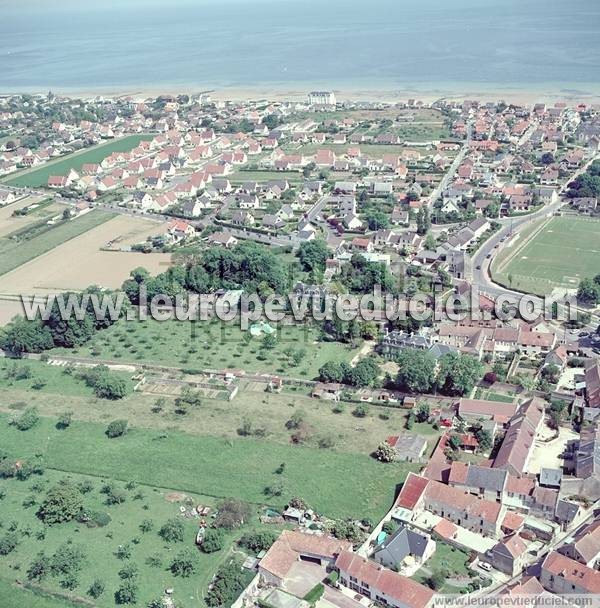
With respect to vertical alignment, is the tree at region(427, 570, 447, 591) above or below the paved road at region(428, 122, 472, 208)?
below

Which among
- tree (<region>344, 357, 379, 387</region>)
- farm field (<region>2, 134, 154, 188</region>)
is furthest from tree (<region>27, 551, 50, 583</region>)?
farm field (<region>2, 134, 154, 188</region>)

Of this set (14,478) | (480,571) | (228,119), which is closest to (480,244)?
(480,571)

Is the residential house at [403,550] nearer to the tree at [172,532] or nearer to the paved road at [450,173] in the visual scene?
the tree at [172,532]

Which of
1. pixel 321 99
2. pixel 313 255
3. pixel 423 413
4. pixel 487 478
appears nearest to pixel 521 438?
pixel 487 478

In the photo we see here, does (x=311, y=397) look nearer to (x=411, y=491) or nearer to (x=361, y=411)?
(x=361, y=411)

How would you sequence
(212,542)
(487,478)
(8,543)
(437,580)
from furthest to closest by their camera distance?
(487,478) < (8,543) < (212,542) < (437,580)

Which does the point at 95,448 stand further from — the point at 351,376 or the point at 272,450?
the point at 351,376

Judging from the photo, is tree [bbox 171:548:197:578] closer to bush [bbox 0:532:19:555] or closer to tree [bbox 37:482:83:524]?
tree [bbox 37:482:83:524]

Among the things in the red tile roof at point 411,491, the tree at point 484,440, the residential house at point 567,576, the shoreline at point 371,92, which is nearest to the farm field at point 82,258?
the tree at point 484,440
